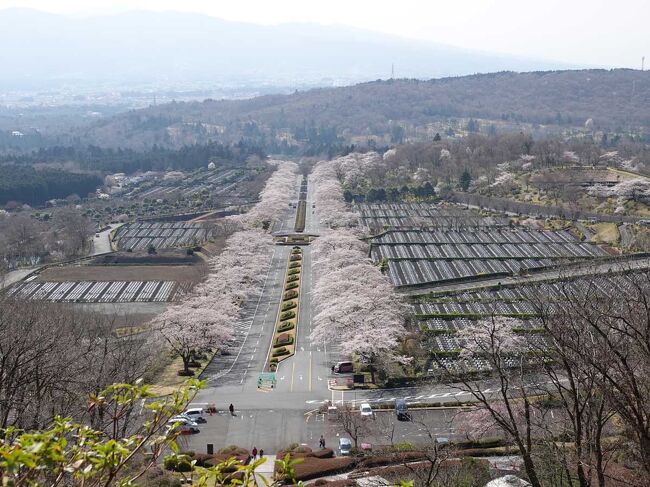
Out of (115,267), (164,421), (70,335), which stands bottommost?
(115,267)

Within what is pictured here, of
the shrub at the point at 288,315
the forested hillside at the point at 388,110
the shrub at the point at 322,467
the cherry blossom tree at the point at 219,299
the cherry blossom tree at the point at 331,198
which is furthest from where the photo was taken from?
the forested hillside at the point at 388,110

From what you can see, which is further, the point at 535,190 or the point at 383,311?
the point at 535,190

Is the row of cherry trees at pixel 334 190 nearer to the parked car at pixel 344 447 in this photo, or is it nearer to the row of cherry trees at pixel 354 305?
the row of cherry trees at pixel 354 305

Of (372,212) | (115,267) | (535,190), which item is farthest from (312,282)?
(535,190)

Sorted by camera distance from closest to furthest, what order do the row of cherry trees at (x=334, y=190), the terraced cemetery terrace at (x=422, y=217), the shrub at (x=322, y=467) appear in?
the shrub at (x=322, y=467) < the terraced cemetery terrace at (x=422, y=217) < the row of cherry trees at (x=334, y=190)

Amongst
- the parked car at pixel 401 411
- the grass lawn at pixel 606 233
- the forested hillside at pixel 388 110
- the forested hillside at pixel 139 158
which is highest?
the forested hillside at pixel 388 110

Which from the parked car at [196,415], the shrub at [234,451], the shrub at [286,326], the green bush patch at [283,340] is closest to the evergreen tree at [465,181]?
the shrub at [286,326]

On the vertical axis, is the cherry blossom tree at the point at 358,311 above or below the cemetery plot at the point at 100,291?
above

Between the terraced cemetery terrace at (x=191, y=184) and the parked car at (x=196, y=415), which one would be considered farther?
the terraced cemetery terrace at (x=191, y=184)

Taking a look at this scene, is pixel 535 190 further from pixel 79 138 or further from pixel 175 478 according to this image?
pixel 79 138
